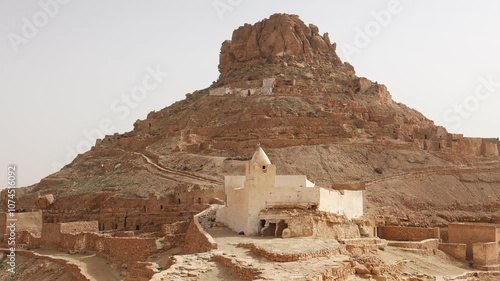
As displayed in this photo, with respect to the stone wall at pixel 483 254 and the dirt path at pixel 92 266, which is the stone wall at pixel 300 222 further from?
the stone wall at pixel 483 254

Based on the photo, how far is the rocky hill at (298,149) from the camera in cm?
4512

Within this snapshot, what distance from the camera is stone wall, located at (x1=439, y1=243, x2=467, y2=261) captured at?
31.1 meters

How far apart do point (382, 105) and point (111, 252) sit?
39.9m

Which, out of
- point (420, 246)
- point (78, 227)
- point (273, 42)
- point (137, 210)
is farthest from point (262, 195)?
point (273, 42)

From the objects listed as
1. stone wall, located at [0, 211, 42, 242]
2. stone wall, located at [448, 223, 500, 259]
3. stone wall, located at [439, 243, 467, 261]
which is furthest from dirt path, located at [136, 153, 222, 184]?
stone wall, located at [439, 243, 467, 261]

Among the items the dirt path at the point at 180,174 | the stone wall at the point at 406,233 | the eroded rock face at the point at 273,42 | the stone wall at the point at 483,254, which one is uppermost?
the eroded rock face at the point at 273,42

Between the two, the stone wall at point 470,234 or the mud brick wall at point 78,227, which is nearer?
the stone wall at point 470,234

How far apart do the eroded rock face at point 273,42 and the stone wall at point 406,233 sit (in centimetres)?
4223

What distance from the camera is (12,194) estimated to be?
46562 millimetres

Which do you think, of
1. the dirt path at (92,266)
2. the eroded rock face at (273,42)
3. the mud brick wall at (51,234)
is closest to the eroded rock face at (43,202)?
the mud brick wall at (51,234)

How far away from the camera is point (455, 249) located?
31.3m

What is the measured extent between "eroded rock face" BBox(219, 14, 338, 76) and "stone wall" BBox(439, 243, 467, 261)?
147 feet

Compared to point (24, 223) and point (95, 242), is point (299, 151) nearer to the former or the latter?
point (24, 223)

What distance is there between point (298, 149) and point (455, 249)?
21.7 metres
